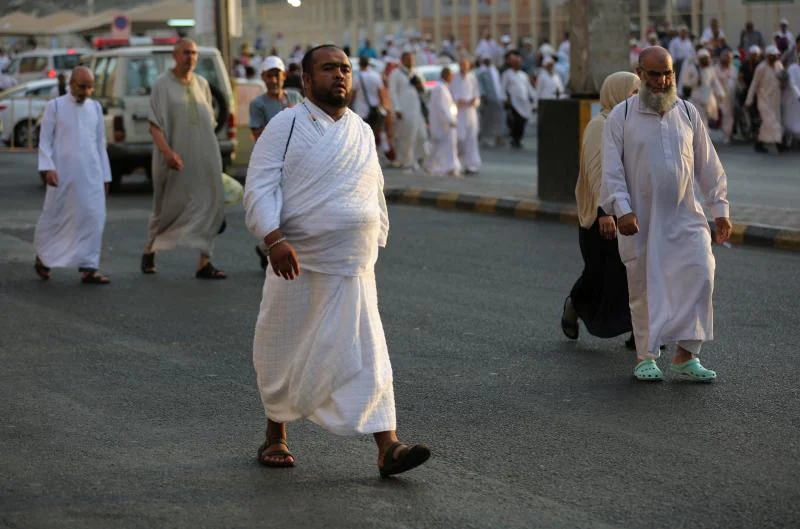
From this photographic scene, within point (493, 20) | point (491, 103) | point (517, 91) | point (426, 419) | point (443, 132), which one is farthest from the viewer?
point (493, 20)

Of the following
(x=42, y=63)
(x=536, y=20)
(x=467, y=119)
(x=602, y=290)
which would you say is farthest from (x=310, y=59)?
(x=536, y=20)

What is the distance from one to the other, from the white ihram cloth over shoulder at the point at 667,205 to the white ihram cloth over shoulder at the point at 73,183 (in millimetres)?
5701

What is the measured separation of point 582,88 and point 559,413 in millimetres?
11176

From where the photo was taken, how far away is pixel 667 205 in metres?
8.18

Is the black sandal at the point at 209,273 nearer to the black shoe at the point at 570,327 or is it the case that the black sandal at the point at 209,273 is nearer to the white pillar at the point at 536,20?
the black shoe at the point at 570,327

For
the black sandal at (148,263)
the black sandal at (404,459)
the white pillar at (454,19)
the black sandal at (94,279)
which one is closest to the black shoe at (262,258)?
the black sandal at (148,263)

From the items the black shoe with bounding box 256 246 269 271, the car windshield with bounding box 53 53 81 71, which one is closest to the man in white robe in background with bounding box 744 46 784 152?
the black shoe with bounding box 256 246 269 271

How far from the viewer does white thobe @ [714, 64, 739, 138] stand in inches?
1148

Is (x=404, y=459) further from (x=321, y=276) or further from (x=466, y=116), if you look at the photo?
(x=466, y=116)

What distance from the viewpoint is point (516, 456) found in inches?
257

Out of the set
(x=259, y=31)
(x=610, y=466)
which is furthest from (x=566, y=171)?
(x=259, y=31)

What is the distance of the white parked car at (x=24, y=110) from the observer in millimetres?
31188

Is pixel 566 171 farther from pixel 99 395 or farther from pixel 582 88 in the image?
pixel 99 395

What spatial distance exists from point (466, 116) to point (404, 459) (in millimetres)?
19221
